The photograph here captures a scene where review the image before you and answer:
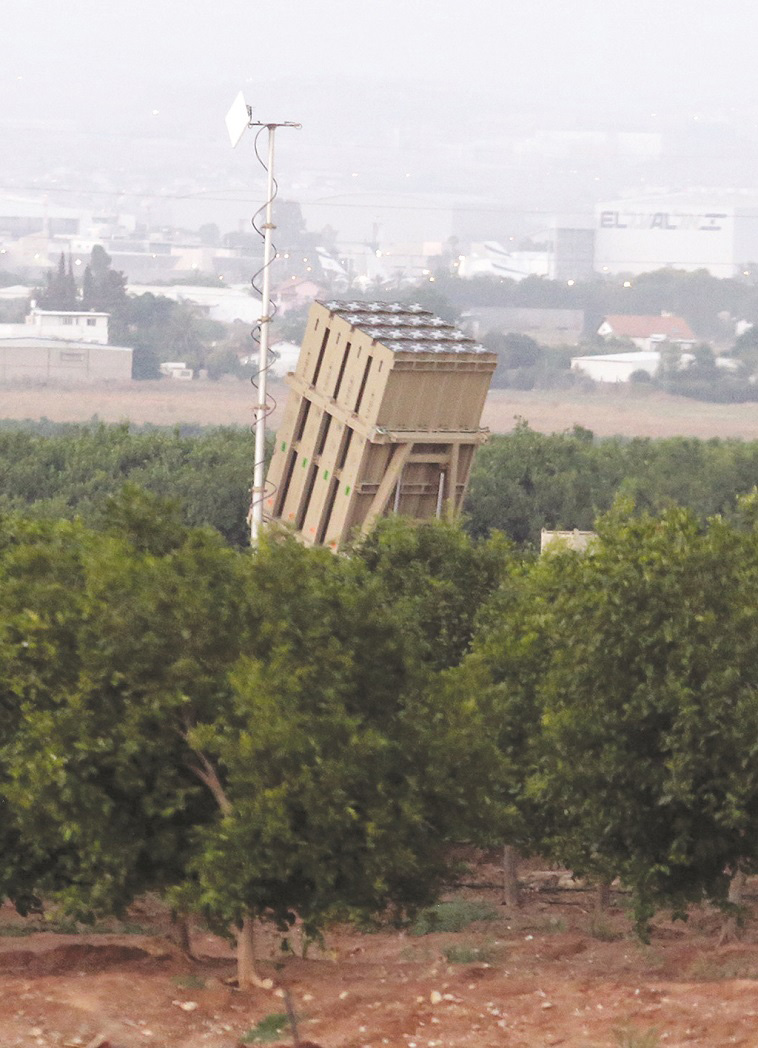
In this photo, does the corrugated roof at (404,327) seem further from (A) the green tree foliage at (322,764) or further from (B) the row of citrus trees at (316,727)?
(A) the green tree foliage at (322,764)

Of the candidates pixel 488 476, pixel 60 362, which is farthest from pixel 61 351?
pixel 488 476

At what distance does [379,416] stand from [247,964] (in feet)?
31.5

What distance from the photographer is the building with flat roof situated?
23453 millimetres

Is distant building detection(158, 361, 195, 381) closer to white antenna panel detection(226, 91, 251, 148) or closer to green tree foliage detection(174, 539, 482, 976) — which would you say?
white antenna panel detection(226, 91, 251, 148)

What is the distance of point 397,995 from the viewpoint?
14406 mm

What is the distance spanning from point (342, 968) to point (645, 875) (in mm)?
3255

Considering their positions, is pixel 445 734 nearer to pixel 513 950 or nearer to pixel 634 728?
pixel 634 728

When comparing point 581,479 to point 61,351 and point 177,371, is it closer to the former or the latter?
point 61,351

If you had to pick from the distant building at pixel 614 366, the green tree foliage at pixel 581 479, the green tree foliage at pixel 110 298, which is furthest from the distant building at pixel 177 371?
the green tree foliage at pixel 581 479

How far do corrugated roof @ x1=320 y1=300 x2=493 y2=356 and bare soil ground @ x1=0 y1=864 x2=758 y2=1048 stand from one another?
8.33 m

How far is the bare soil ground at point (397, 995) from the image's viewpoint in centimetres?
1315

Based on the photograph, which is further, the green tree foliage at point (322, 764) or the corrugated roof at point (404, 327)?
the corrugated roof at point (404, 327)

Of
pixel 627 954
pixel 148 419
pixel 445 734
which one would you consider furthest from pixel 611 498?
pixel 148 419

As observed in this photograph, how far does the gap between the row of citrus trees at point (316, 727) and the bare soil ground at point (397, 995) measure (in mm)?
674
